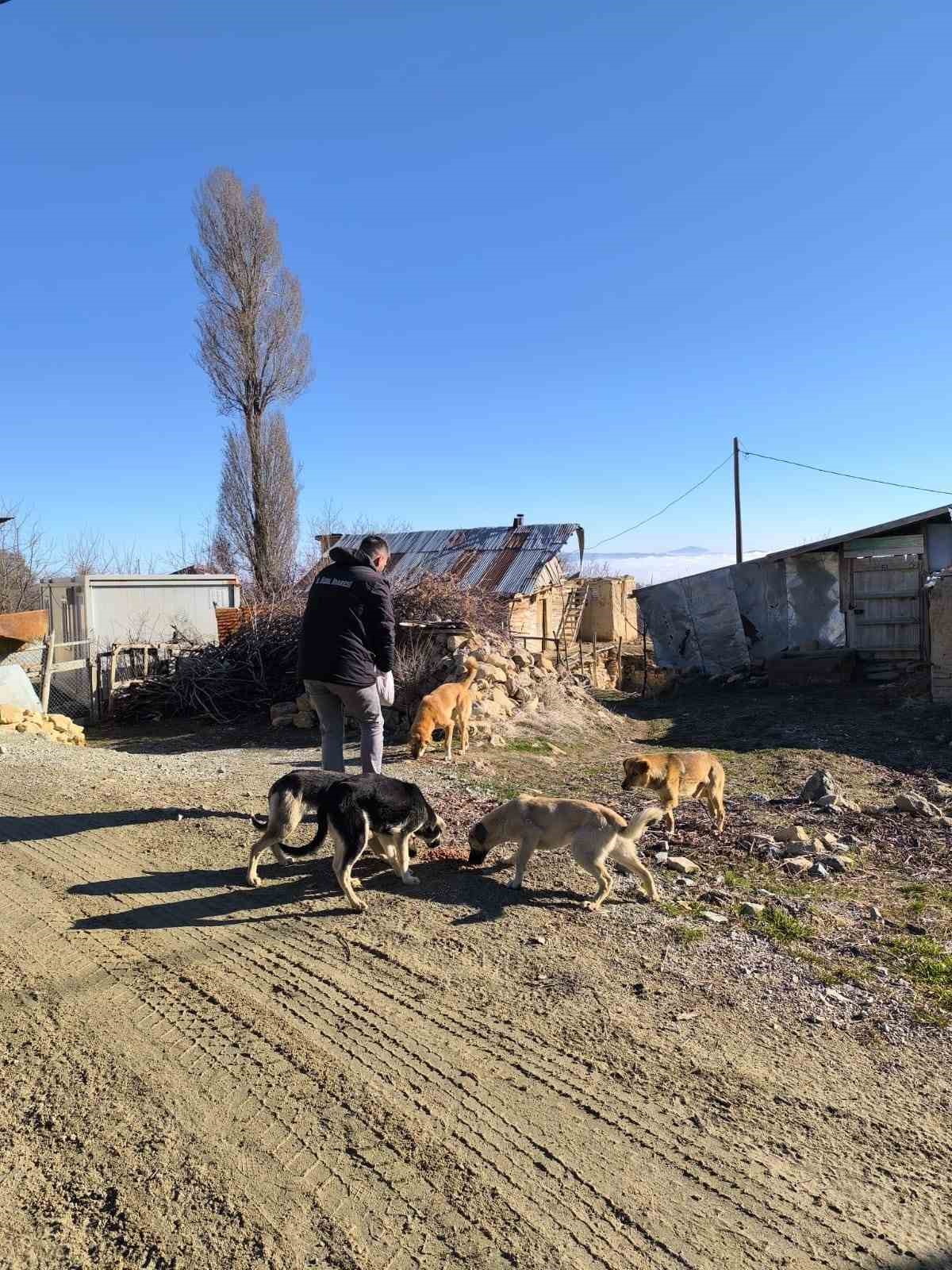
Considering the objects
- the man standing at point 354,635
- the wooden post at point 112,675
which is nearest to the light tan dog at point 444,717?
the man standing at point 354,635

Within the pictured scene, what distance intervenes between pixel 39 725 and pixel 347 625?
30.1 feet

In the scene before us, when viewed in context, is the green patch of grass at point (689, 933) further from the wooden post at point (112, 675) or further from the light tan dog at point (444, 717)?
the wooden post at point (112, 675)

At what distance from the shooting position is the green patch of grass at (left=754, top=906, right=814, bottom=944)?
17.5ft

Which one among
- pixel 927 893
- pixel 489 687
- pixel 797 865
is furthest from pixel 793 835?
pixel 489 687

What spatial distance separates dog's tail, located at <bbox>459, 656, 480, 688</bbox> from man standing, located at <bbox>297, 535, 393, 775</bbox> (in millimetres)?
6055

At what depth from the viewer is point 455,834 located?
24.1 ft

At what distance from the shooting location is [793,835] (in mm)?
7492

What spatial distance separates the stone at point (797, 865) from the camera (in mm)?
6793

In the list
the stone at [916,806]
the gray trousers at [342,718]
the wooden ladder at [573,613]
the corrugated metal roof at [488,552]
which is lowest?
the stone at [916,806]

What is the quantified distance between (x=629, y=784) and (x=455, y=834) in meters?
1.86

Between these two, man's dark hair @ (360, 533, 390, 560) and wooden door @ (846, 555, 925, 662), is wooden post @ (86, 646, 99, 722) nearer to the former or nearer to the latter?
man's dark hair @ (360, 533, 390, 560)

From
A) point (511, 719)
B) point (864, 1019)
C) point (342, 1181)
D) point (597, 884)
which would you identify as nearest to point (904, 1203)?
point (864, 1019)

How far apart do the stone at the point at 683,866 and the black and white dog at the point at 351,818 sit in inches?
73.1

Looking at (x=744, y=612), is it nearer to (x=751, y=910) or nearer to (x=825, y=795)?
(x=825, y=795)
